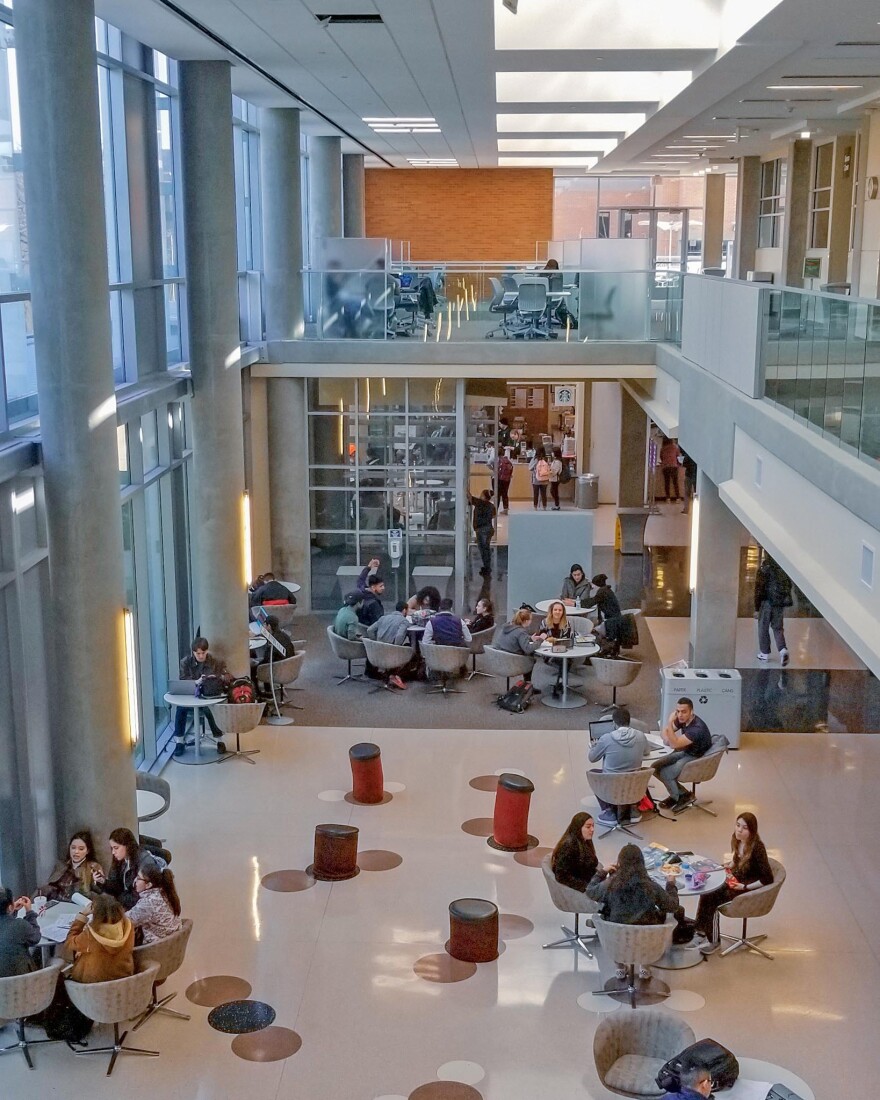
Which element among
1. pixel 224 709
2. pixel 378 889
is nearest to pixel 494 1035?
pixel 378 889

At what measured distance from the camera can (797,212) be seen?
22922mm

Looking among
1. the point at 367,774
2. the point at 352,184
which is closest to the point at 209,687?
the point at 367,774

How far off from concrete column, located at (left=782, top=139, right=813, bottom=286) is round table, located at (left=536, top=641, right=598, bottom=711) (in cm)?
1068

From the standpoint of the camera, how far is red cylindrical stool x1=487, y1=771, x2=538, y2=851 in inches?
428

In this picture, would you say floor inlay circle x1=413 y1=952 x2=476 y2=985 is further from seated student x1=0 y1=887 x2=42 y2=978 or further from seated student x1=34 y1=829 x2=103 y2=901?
seated student x1=0 y1=887 x2=42 y2=978

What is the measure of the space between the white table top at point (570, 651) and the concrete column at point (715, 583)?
1233 millimetres

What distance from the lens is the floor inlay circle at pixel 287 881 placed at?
403 inches

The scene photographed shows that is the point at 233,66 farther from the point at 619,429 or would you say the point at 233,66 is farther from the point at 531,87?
the point at 619,429

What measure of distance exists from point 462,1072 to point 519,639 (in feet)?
23.5

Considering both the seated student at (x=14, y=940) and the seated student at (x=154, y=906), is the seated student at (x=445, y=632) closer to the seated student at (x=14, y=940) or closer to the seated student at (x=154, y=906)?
the seated student at (x=154, y=906)

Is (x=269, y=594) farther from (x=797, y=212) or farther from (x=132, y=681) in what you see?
(x=797, y=212)

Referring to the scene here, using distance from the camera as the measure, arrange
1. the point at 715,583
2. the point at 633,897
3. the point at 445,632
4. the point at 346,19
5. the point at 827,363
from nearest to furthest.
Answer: the point at 633,897
the point at 827,363
the point at 346,19
the point at 715,583
the point at 445,632

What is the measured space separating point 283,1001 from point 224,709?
14.0 ft

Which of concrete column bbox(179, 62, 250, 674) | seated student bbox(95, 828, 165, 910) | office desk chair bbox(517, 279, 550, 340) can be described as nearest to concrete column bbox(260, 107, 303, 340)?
office desk chair bbox(517, 279, 550, 340)
